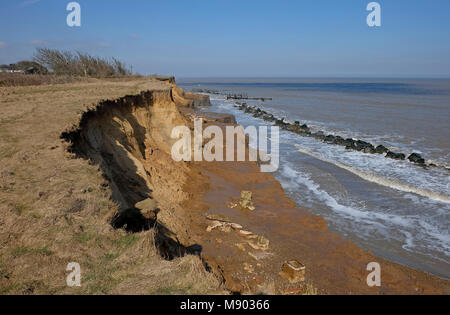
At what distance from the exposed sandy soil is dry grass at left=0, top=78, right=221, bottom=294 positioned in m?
0.02

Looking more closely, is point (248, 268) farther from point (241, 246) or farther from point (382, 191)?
point (382, 191)

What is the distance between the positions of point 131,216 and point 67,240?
168cm

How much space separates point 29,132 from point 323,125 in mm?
33093

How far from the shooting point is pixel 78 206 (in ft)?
19.3

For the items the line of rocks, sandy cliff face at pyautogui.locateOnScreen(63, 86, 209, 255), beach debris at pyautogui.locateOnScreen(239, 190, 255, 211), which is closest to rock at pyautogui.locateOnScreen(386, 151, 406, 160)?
the line of rocks

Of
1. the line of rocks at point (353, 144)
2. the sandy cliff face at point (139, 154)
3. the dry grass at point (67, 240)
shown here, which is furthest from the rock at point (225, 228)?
the line of rocks at point (353, 144)

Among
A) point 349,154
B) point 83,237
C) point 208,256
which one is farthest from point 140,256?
point 349,154

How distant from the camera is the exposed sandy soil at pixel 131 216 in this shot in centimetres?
472

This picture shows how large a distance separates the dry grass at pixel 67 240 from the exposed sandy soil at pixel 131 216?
19 mm

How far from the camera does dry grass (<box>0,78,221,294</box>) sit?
4.41m

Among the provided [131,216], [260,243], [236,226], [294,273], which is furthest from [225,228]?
[131,216]

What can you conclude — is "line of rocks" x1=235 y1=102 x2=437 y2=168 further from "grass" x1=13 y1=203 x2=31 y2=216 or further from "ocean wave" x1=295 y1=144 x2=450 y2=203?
"grass" x1=13 y1=203 x2=31 y2=216

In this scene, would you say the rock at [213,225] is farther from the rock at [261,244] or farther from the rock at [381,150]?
the rock at [381,150]

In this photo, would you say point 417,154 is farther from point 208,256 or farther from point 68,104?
point 68,104
